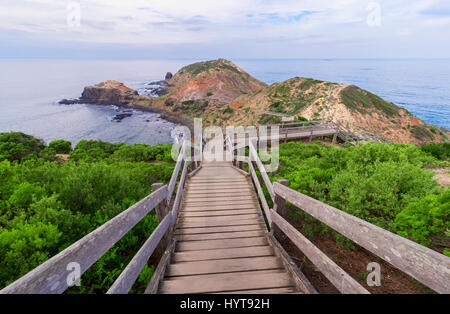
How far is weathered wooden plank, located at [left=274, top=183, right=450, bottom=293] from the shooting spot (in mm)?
1284

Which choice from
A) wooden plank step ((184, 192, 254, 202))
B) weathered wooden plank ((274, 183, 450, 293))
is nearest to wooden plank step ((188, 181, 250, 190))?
wooden plank step ((184, 192, 254, 202))

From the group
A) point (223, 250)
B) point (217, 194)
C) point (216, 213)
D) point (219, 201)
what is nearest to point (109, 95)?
point (217, 194)

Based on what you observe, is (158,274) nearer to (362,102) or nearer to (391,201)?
(391,201)

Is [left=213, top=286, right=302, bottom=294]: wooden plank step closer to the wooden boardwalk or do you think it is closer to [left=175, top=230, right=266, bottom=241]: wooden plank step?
the wooden boardwalk

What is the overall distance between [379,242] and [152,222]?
3.61m

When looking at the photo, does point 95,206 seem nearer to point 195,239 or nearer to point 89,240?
point 195,239

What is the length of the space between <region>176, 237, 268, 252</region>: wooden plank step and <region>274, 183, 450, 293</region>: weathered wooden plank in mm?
1749

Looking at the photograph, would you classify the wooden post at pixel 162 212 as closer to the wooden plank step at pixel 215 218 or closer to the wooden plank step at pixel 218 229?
the wooden plank step at pixel 218 229

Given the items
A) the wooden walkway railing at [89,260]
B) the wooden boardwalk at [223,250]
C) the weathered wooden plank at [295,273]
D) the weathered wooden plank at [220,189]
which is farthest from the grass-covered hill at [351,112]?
the wooden walkway railing at [89,260]

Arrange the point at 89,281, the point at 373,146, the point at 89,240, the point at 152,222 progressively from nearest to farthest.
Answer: the point at 89,240 → the point at 89,281 → the point at 152,222 → the point at 373,146

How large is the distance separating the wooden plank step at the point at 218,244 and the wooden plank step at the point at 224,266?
43 centimetres

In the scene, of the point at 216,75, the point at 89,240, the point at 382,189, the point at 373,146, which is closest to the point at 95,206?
the point at 89,240

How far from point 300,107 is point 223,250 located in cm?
3405
